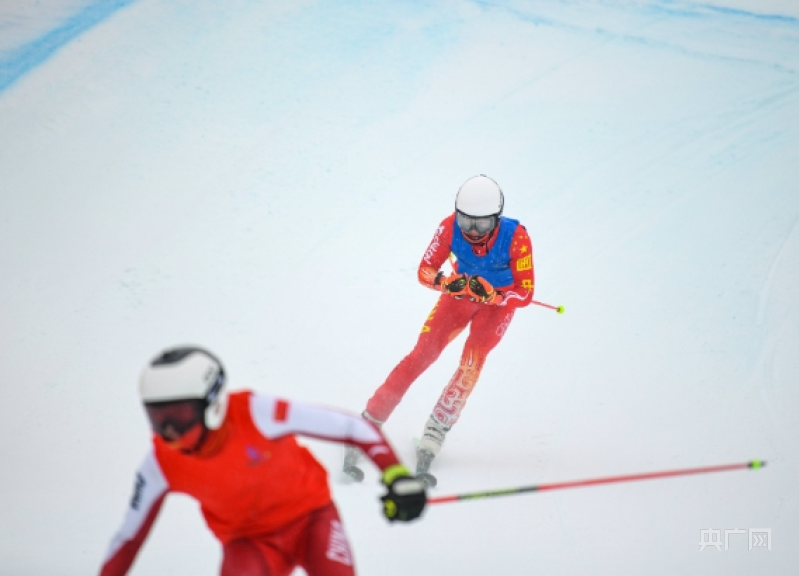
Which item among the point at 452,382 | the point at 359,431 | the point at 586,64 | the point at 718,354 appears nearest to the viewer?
the point at 359,431

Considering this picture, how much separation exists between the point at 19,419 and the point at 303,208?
281cm

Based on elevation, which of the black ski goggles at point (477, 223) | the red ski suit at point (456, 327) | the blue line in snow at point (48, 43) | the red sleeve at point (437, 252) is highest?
the blue line in snow at point (48, 43)

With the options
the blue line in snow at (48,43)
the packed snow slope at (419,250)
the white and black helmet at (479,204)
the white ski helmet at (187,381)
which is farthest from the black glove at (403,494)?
the blue line in snow at (48,43)

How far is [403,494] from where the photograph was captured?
2455 mm

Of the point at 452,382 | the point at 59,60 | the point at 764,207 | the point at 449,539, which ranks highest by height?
the point at 59,60

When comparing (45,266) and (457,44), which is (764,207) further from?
(45,266)

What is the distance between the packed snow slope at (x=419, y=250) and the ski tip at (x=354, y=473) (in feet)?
0.24

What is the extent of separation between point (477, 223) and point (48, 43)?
5081 millimetres

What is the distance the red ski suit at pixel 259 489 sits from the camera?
245 centimetres

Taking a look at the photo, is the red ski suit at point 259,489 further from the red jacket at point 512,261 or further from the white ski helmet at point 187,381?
the red jacket at point 512,261

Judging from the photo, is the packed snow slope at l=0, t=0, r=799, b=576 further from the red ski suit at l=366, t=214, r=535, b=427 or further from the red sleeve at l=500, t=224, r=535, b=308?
the red sleeve at l=500, t=224, r=535, b=308

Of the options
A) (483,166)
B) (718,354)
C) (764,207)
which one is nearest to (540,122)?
(483,166)

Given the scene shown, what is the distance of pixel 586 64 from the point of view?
342 inches

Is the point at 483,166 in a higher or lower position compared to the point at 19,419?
lower
